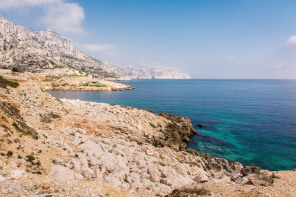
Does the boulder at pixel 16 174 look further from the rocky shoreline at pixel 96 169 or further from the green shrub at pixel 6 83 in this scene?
the green shrub at pixel 6 83

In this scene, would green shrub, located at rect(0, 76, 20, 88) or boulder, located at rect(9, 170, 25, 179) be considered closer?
boulder, located at rect(9, 170, 25, 179)

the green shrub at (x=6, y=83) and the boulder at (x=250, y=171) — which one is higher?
the green shrub at (x=6, y=83)

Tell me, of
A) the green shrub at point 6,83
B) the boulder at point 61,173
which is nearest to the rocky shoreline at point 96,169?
the boulder at point 61,173

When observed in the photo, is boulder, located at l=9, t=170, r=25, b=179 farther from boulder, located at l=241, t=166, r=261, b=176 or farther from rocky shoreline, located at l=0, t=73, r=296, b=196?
boulder, located at l=241, t=166, r=261, b=176

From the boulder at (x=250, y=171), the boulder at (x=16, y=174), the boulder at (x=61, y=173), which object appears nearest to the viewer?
the boulder at (x=16, y=174)

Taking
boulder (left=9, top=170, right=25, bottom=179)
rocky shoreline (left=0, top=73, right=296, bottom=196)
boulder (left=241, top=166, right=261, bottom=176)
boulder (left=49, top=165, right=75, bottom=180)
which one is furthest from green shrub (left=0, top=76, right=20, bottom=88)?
boulder (left=241, top=166, right=261, bottom=176)

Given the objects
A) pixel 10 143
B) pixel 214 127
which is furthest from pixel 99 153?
pixel 214 127

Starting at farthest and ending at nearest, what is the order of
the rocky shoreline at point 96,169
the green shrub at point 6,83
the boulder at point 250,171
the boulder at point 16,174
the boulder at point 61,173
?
the green shrub at point 6,83, the boulder at point 250,171, the boulder at point 61,173, the rocky shoreline at point 96,169, the boulder at point 16,174

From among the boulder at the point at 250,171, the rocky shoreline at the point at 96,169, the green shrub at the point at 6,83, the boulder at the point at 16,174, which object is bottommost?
the boulder at the point at 250,171

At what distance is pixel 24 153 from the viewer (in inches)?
508

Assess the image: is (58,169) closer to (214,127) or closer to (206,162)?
(206,162)

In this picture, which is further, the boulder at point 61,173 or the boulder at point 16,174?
the boulder at point 61,173

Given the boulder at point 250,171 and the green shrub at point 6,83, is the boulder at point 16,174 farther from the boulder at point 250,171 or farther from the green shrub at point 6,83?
the boulder at point 250,171

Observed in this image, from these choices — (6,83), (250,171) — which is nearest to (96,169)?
(250,171)
